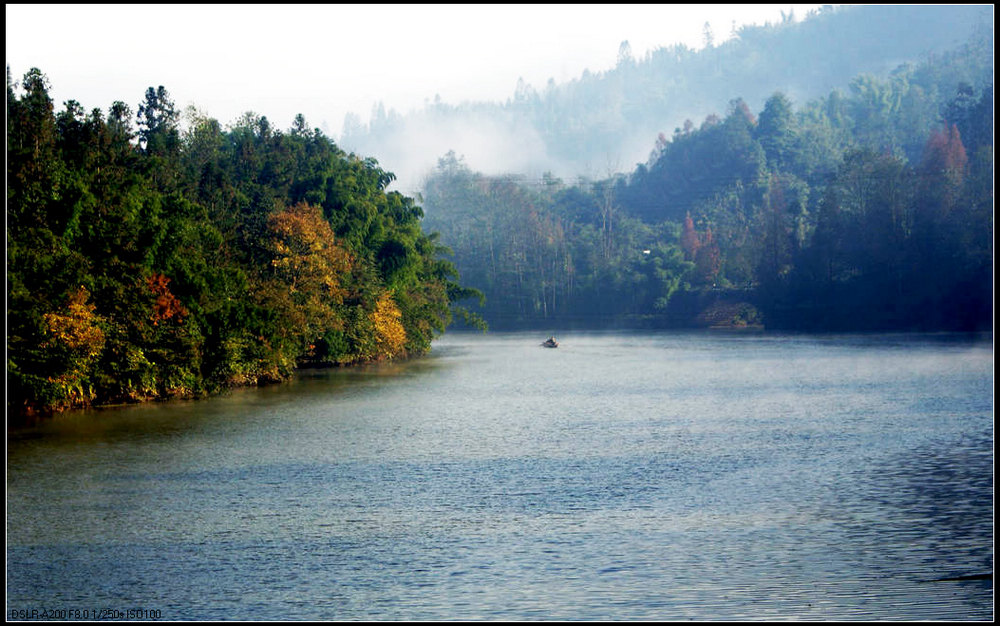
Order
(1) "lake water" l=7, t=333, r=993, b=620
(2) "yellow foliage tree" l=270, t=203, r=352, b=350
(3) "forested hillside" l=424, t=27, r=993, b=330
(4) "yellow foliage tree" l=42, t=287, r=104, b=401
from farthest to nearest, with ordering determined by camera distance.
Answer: (3) "forested hillside" l=424, t=27, r=993, b=330, (2) "yellow foliage tree" l=270, t=203, r=352, b=350, (4) "yellow foliage tree" l=42, t=287, r=104, b=401, (1) "lake water" l=7, t=333, r=993, b=620

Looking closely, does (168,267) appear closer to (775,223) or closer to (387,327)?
(387,327)

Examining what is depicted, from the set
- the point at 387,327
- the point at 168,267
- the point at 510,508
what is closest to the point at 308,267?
the point at 387,327

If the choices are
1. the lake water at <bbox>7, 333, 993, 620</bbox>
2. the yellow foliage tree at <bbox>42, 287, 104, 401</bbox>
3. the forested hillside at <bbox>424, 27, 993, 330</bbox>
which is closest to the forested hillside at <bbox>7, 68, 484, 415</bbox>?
the yellow foliage tree at <bbox>42, 287, 104, 401</bbox>

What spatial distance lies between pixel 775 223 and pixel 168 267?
7824 centimetres

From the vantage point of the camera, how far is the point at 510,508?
19750mm

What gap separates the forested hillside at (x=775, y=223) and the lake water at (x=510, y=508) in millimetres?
50747

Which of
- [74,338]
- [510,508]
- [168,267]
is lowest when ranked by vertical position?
[510,508]

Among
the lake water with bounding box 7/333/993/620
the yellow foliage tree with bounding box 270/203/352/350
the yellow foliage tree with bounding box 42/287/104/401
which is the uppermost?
the yellow foliage tree with bounding box 270/203/352/350

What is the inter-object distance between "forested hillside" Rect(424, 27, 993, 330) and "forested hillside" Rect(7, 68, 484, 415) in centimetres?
4718

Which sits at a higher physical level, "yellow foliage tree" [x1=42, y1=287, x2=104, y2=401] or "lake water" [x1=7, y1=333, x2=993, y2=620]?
"yellow foliage tree" [x1=42, y1=287, x2=104, y2=401]

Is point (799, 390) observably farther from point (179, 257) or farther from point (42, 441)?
point (42, 441)

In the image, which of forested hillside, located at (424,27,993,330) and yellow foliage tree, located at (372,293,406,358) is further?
forested hillside, located at (424,27,993,330)

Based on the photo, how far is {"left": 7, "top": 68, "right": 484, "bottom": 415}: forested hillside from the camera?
99.2 ft

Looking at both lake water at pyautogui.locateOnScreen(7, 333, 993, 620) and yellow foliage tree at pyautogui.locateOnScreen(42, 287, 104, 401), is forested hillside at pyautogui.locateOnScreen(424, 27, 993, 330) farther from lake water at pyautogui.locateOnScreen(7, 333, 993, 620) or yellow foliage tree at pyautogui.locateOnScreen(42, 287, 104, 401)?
yellow foliage tree at pyautogui.locateOnScreen(42, 287, 104, 401)
